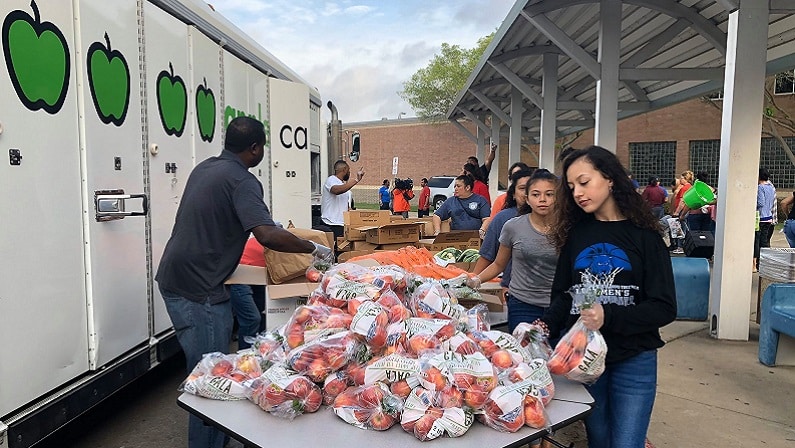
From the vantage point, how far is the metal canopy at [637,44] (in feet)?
26.1

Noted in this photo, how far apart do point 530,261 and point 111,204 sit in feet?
8.39

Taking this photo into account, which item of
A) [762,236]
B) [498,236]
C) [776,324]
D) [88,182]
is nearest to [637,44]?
[762,236]

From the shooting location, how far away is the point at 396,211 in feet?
63.6

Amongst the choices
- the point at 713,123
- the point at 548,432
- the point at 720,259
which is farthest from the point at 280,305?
the point at 713,123

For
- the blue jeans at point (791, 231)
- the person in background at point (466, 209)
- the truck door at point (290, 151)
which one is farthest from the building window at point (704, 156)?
the truck door at point (290, 151)

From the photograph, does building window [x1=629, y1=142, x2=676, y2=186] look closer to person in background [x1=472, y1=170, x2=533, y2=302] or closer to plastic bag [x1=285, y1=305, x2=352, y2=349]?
person in background [x1=472, y1=170, x2=533, y2=302]

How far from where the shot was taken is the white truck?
2.73 m

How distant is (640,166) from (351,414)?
33070mm

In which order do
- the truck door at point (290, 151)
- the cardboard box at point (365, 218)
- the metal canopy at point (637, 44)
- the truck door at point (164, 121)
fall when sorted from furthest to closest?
the metal canopy at point (637, 44), the truck door at point (290, 151), the cardboard box at point (365, 218), the truck door at point (164, 121)

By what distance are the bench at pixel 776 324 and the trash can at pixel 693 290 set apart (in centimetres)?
157

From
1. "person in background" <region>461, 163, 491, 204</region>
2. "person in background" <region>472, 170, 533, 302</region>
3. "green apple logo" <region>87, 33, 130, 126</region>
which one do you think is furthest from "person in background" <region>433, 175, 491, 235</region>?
"green apple logo" <region>87, 33, 130, 126</region>

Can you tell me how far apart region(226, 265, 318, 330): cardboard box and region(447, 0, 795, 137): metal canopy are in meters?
5.38

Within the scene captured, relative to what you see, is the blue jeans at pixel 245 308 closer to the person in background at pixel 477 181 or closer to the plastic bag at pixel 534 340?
the plastic bag at pixel 534 340

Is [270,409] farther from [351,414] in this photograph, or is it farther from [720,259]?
[720,259]
